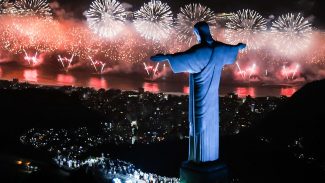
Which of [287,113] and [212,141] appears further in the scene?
[287,113]

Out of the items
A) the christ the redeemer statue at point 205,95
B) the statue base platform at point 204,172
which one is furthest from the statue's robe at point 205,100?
the statue base platform at point 204,172

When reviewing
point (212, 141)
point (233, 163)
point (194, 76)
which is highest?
point (194, 76)

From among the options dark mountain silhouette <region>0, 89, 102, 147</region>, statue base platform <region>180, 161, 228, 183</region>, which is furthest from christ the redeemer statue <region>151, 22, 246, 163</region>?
dark mountain silhouette <region>0, 89, 102, 147</region>

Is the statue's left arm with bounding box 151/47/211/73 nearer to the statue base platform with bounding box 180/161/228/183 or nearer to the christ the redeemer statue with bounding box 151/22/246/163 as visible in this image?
the christ the redeemer statue with bounding box 151/22/246/163

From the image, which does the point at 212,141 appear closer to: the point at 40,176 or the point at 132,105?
the point at 40,176

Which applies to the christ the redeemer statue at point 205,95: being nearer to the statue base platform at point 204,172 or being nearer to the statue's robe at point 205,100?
the statue's robe at point 205,100

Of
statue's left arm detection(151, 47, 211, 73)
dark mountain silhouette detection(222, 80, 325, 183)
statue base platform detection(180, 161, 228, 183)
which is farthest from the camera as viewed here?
dark mountain silhouette detection(222, 80, 325, 183)

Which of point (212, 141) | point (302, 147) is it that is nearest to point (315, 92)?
point (302, 147)
